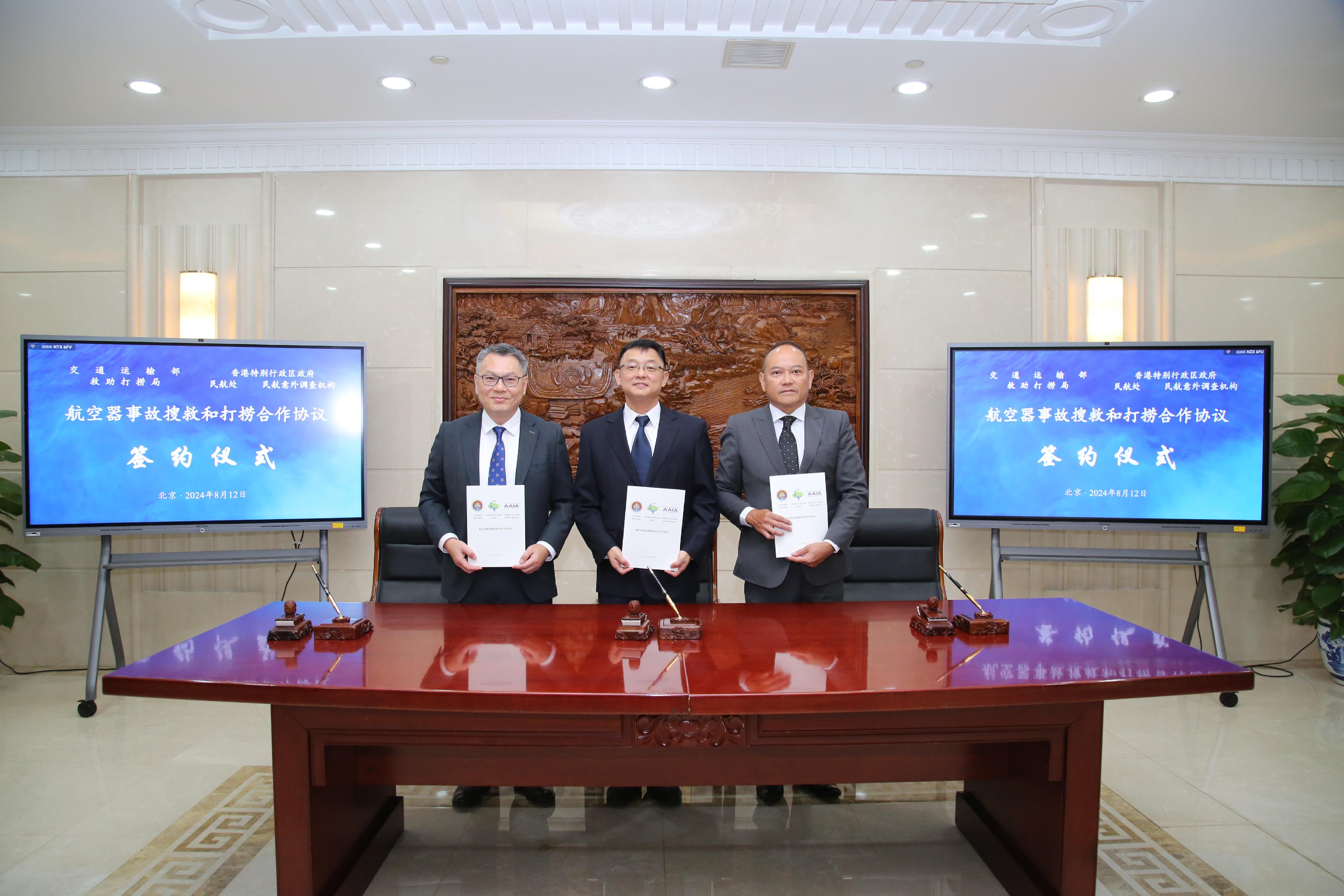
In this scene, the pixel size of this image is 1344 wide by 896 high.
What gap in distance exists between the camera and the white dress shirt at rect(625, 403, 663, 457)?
276 centimetres

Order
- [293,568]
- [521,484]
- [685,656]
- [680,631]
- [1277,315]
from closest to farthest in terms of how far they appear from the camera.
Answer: [685,656] < [680,631] < [521,484] < [293,568] < [1277,315]

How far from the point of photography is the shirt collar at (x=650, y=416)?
277cm

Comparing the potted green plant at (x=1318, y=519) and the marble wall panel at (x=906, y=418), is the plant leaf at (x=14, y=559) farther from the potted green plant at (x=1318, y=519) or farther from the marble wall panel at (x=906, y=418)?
the potted green plant at (x=1318, y=519)

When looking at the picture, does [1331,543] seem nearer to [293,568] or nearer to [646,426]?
[646,426]

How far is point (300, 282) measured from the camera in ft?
13.7

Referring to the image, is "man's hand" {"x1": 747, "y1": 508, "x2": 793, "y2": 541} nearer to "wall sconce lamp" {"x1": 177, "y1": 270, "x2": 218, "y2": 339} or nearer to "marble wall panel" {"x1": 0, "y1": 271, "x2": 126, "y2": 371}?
"wall sconce lamp" {"x1": 177, "y1": 270, "x2": 218, "y2": 339}

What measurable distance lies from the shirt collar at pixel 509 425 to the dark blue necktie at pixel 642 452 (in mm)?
403

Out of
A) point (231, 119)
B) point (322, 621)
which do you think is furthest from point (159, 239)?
point (322, 621)

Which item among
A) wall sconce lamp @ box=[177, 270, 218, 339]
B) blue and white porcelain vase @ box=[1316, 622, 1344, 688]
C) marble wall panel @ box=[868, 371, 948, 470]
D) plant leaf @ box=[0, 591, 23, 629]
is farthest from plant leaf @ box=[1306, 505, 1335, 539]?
plant leaf @ box=[0, 591, 23, 629]

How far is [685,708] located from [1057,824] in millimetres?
1074

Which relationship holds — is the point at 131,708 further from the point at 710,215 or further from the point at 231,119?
the point at 710,215

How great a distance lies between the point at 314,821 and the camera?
6.16 ft

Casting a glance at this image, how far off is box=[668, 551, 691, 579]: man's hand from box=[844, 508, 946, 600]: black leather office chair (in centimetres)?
→ 67

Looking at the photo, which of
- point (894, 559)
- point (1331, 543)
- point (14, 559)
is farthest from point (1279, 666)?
point (14, 559)
